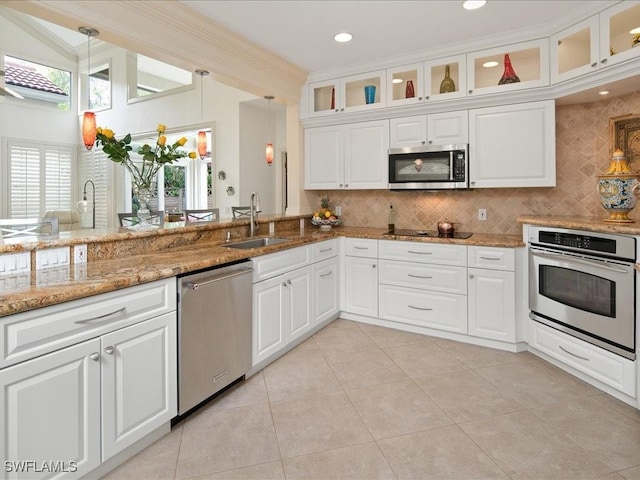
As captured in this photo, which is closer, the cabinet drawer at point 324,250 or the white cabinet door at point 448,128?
the cabinet drawer at point 324,250

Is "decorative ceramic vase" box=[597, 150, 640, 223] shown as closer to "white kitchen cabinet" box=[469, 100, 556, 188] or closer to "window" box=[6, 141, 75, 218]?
"white kitchen cabinet" box=[469, 100, 556, 188]

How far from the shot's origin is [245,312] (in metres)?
2.43

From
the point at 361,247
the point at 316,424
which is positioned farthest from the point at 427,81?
the point at 316,424

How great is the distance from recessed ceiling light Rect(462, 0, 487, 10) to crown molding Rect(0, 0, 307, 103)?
5.56ft

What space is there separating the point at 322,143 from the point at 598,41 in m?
2.45

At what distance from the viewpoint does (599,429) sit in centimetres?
200

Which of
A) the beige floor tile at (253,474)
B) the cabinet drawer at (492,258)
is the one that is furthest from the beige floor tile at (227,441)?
the cabinet drawer at (492,258)

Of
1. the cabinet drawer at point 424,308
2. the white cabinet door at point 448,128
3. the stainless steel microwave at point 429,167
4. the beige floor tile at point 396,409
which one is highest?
the white cabinet door at point 448,128

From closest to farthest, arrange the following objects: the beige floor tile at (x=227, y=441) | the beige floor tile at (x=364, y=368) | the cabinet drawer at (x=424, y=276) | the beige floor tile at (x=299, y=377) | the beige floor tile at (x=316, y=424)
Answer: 1. the beige floor tile at (x=227, y=441)
2. the beige floor tile at (x=316, y=424)
3. the beige floor tile at (x=299, y=377)
4. the beige floor tile at (x=364, y=368)
5. the cabinet drawer at (x=424, y=276)

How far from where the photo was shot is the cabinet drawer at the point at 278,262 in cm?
258

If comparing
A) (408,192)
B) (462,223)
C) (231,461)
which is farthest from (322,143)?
(231,461)

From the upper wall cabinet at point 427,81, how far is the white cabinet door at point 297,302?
1.89 metres

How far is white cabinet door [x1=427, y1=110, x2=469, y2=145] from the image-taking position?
3.42 metres

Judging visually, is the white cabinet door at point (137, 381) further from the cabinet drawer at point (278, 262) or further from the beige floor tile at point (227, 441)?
the cabinet drawer at point (278, 262)
